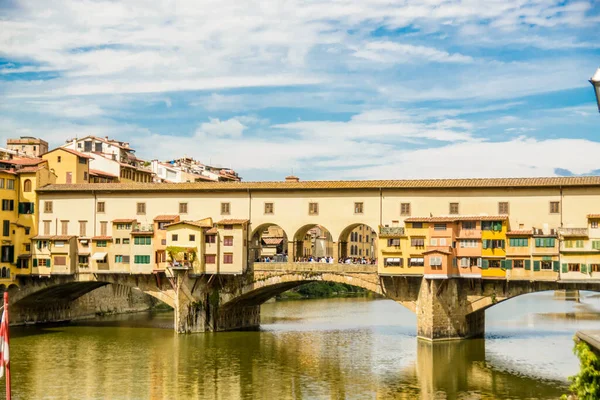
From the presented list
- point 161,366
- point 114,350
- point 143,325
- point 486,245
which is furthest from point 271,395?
point 143,325

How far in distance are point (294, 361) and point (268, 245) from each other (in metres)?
43.0

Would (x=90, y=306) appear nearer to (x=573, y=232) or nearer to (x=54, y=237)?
(x=54, y=237)

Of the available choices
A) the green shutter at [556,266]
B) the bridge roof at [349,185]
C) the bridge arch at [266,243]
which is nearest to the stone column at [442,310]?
the green shutter at [556,266]

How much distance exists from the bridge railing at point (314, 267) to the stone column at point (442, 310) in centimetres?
424

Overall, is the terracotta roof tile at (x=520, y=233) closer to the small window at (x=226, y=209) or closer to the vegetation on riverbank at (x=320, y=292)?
the small window at (x=226, y=209)

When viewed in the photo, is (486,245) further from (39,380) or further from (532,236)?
(39,380)

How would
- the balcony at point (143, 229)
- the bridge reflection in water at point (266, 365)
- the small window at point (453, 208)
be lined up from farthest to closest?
the balcony at point (143, 229) < the small window at point (453, 208) < the bridge reflection in water at point (266, 365)

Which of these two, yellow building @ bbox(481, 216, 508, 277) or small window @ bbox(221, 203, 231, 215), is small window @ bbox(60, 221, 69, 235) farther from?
yellow building @ bbox(481, 216, 508, 277)

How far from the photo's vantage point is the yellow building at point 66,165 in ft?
222

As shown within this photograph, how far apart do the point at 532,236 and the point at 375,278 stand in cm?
1010

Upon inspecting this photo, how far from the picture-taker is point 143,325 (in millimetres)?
63125

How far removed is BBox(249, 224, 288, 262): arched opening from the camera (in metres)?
58.0

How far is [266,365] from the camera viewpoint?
1737 inches

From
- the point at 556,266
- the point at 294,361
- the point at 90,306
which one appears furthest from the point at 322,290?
the point at 294,361
